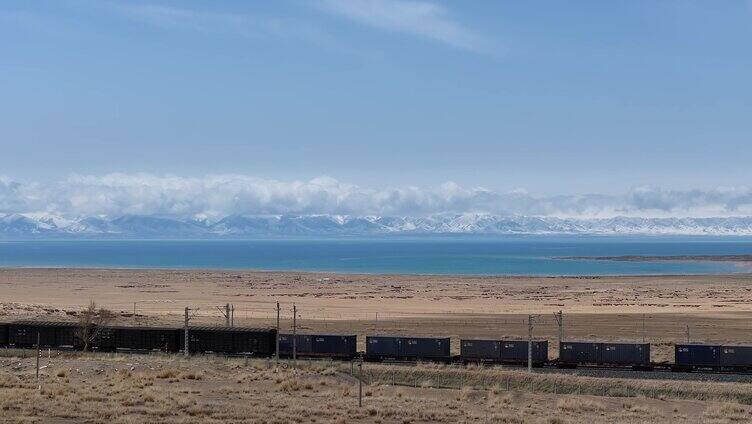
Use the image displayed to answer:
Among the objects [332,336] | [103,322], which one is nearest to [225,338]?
[332,336]

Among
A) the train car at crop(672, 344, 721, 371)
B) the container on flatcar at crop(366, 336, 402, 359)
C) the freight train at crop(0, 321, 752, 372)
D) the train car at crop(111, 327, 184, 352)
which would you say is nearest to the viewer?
the train car at crop(672, 344, 721, 371)

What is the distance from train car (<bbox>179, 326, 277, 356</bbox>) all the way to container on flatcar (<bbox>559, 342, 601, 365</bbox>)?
18871mm

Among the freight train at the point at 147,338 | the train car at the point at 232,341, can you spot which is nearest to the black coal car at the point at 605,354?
the train car at the point at 232,341

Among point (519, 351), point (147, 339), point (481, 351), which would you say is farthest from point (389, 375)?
point (147, 339)

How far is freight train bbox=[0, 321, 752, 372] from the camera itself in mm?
55344

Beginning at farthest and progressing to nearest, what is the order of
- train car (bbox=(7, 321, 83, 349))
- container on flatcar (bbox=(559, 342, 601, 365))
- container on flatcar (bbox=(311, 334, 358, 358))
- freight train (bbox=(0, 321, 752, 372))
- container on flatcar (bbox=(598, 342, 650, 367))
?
train car (bbox=(7, 321, 83, 349)) < container on flatcar (bbox=(311, 334, 358, 358)) < container on flatcar (bbox=(559, 342, 601, 365)) < container on flatcar (bbox=(598, 342, 650, 367)) < freight train (bbox=(0, 321, 752, 372))

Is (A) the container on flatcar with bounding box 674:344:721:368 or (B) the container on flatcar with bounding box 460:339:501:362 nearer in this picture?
(A) the container on flatcar with bounding box 674:344:721:368

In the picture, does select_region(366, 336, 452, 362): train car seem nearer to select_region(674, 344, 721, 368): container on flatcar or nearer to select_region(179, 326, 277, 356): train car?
select_region(179, 326, 277, 356): train car

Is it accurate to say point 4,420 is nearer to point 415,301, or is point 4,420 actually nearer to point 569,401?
point 569,401

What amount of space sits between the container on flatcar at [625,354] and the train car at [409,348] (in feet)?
31.5

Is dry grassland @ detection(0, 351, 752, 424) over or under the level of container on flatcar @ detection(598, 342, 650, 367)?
under

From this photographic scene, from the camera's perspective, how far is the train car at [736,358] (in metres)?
54.6

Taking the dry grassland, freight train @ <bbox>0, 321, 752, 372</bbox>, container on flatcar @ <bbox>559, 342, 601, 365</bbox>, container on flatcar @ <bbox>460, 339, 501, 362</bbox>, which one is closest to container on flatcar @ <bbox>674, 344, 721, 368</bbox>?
freight train @ <bbox>0, 321, 752, 372</bbox>

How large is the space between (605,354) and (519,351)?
5.23m
